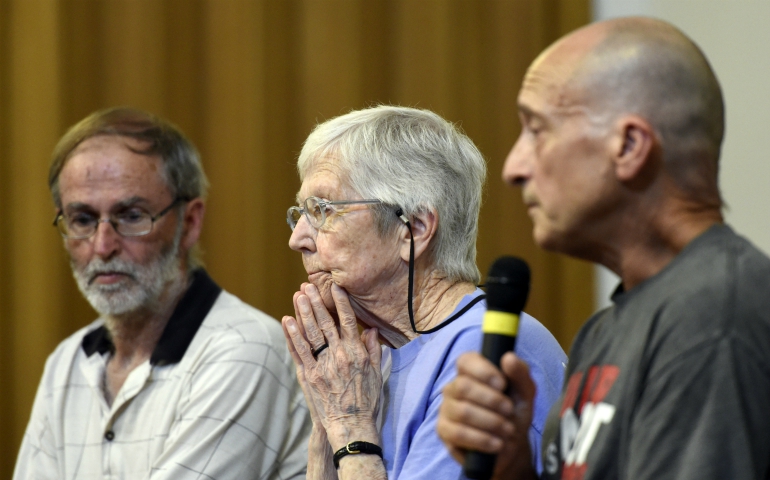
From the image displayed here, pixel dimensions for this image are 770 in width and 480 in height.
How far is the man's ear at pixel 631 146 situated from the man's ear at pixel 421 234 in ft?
2.51

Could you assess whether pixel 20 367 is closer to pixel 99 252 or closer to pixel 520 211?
pixel 99 252

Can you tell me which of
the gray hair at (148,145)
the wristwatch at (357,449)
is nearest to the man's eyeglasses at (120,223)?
the gray hair at (148,145)

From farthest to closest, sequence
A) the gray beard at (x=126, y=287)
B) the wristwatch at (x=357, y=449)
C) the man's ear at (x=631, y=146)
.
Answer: the gray beard at (x=126, y=287) < the wristwatch at (x=357, y=449) < the man's ear at (x=631, y=146)

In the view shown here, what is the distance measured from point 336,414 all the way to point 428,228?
1.30 ft

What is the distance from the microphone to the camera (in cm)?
98

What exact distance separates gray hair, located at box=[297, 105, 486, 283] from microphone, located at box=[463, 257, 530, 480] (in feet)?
2.11

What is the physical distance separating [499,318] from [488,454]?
15 centimetres

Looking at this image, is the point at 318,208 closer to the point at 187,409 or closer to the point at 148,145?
the point at 187,409

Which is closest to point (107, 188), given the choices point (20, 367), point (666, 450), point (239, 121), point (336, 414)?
point (239, 121)

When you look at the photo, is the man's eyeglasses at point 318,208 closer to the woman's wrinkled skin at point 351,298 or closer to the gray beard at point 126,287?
the woman's wrinkled skin at point 351,298

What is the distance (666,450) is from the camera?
2.80 feet

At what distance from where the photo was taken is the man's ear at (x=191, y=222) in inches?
103

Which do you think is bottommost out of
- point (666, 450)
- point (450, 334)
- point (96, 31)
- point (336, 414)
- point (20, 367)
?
point (20, 367)

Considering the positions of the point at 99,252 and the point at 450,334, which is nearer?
the point at 450,334
